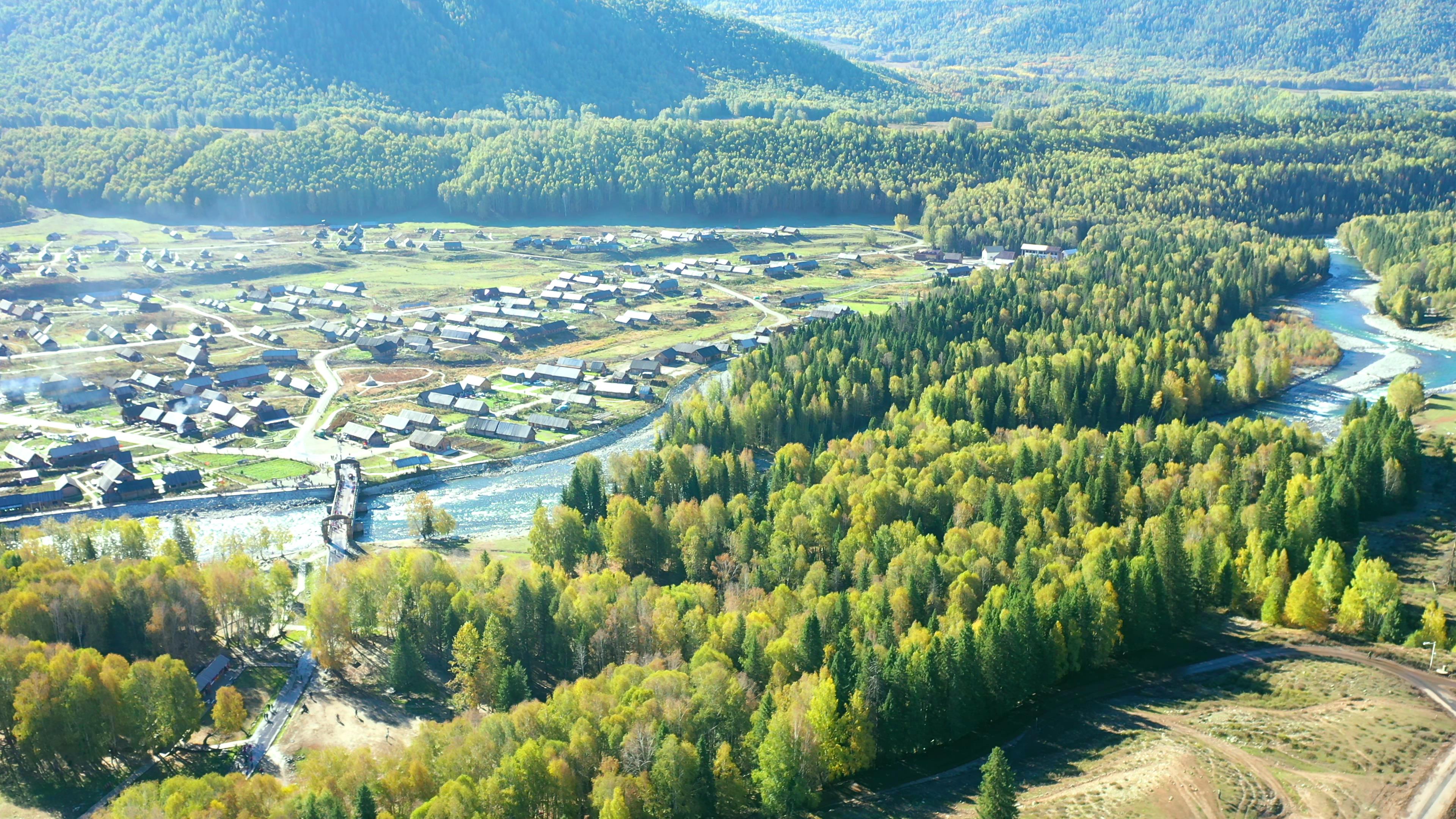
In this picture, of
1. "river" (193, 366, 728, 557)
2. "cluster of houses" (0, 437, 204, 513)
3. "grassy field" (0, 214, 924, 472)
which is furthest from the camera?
"grassy field" (0, 214, 924, 472)

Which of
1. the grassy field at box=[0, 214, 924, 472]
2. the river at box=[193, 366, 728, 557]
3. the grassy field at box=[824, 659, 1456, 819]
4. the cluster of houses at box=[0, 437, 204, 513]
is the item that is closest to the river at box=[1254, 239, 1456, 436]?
the grassy field at box=[0, 214, 924, 472]

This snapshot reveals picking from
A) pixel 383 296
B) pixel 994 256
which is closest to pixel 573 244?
pixel 383 296

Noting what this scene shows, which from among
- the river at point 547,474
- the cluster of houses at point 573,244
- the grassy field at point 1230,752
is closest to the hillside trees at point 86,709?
the river at point 547,474

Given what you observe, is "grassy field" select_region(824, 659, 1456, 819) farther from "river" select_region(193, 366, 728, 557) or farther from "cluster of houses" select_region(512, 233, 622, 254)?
"cluster of houses" select_region(512, 233, 622, 254)

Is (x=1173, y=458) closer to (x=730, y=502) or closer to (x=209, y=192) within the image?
(x=730, y=502)

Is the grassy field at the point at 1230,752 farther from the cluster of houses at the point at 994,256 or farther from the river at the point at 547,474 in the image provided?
the cluster of houses at the point at 994,256

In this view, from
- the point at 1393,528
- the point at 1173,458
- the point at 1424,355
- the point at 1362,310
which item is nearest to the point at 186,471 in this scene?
the point at 1173,458
